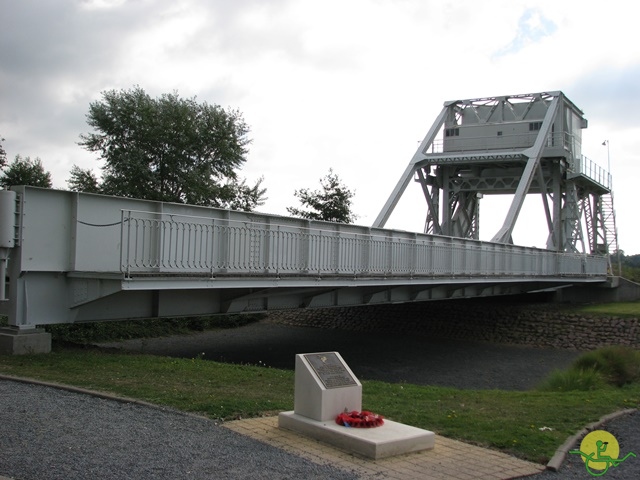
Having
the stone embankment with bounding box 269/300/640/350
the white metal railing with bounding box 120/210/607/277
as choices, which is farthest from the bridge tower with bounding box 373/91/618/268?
the white metal railing with bounding box 120/210/607/277

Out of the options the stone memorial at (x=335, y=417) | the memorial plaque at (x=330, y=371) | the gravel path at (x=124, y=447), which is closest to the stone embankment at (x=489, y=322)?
the memorial plaque at (x=330, y=371)

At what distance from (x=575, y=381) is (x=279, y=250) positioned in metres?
7.24

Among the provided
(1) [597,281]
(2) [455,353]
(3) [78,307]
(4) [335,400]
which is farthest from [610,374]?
(1) [597,281]

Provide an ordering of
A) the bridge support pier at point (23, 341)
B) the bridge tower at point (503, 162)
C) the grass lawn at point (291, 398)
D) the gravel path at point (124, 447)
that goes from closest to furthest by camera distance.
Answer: the gravel path at point (124, 447), the grass lawn at point (291, 398), the bridge support pier at point (23, 341), the bridge tower at point (503, 162)

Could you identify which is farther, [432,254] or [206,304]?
[432,254]

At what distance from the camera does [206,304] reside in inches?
621

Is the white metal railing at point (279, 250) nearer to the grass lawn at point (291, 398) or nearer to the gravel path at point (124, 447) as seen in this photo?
the grass lawn at point (291, 398)

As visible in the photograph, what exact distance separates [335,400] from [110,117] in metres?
31.8

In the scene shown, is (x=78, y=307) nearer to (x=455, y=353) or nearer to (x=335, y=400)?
(x=335, y=400)


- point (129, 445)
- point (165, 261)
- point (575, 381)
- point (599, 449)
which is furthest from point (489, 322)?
point (129, 445)

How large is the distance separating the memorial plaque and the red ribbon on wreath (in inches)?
15.4

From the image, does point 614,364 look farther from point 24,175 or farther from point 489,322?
point 24,175

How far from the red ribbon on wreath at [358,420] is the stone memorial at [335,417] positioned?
0.06 meters

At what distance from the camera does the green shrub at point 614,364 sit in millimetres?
14469
